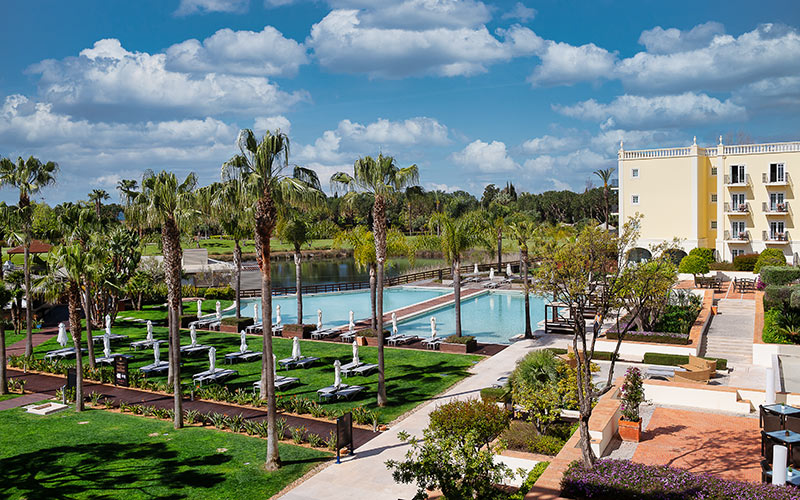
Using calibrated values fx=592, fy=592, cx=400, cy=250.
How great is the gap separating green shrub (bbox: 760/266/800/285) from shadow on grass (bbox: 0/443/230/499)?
31.7m

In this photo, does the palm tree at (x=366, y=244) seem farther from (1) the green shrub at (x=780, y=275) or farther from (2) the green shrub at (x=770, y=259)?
(2) the green shrub at (x=770, y=259)

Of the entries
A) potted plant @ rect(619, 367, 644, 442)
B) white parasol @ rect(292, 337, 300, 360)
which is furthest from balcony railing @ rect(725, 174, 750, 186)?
potted plant @ rect(619, 367, 644, 442)

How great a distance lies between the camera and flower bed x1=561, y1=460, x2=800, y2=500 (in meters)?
9.10

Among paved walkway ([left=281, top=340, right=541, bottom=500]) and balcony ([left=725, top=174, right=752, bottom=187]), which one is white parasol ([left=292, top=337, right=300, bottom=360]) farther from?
balcony ([left=725, top=174, right=752, bottom=187])

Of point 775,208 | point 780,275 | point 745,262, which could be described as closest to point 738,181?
point 775,208

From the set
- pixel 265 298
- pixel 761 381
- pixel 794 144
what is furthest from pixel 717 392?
pixel 794 144

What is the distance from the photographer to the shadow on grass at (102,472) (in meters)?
12.6

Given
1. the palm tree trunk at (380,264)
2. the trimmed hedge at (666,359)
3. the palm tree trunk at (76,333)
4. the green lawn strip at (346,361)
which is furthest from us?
the trimmed hedge at (666,359)

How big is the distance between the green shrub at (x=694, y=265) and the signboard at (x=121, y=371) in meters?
37.3

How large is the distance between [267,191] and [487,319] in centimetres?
2390

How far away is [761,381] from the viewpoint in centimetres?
1945

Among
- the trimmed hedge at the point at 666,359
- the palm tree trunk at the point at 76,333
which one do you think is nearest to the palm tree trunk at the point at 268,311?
the palm tree trunk at the point at 76,333

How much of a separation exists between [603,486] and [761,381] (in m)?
13.0

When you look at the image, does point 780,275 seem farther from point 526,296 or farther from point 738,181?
point 526,296
